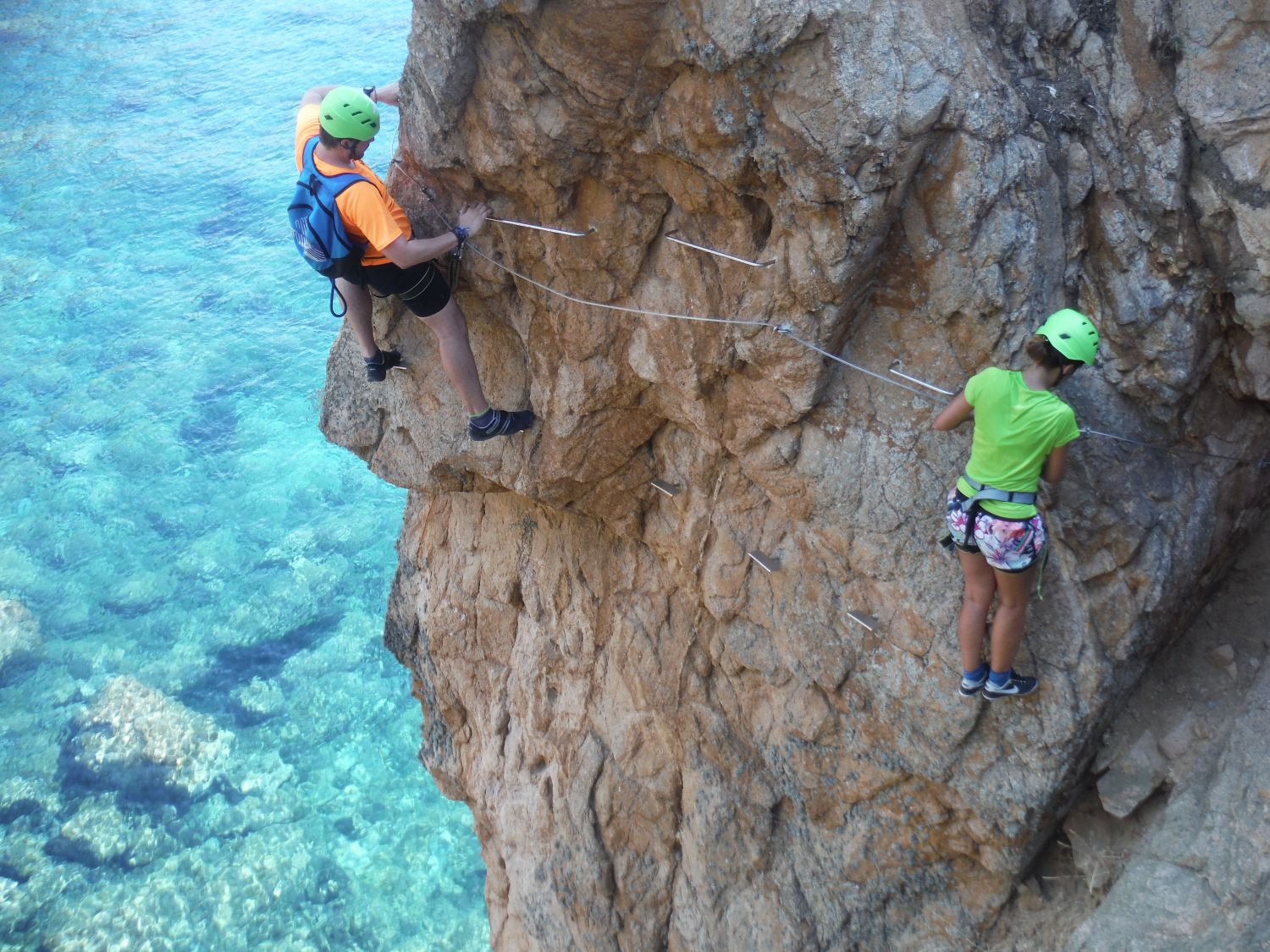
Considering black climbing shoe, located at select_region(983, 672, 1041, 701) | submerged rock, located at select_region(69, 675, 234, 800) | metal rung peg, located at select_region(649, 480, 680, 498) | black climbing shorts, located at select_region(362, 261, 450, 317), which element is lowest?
submerged rock, located at select_region(69, 675, 234, 800)

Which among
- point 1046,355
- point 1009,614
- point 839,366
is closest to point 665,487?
point 839,366

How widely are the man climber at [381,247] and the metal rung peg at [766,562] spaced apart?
1.69m

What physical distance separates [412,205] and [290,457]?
955cm

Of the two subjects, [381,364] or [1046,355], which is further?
[381,364]

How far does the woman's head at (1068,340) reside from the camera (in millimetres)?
3998

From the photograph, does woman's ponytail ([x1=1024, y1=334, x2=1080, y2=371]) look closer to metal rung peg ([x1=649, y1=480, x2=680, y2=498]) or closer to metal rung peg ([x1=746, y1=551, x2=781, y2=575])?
metal rung peg ([x1=746, y1=551, x2=781, y2=575])

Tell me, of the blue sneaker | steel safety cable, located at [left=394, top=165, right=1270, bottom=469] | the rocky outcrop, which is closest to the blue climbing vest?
steel safety cable, located at [left=394, top=165, right=1270, bottom=469]

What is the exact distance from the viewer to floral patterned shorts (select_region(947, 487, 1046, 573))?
4.28m

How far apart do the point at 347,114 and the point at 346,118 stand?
2 cm

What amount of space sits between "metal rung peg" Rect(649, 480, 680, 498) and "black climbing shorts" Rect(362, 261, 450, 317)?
169cm

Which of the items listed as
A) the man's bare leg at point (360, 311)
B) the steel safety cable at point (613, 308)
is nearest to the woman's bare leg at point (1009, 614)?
the steel safety cable at point (613, 308)

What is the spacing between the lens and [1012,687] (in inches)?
184

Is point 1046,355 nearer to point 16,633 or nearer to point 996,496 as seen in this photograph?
point 996,496

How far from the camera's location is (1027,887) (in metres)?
5.18
